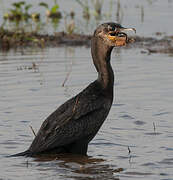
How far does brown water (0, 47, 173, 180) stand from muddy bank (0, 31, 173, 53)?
35 centimetres

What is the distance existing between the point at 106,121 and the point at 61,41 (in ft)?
18.8

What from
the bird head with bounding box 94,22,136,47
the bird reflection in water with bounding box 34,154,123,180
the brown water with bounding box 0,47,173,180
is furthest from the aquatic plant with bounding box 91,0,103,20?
the bird reflection in water with bounding box 34,154,123,180

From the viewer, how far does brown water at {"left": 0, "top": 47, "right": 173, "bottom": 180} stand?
25.0ft

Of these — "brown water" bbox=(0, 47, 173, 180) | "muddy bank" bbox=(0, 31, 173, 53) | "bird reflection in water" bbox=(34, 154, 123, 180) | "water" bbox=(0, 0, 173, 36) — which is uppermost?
"water" bbox=(0, 0, 173, 36)

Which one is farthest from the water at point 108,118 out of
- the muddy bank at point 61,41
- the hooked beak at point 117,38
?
the hooked beak at point 117,38

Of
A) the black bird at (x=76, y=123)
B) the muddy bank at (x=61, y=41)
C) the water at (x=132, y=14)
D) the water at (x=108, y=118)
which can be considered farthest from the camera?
the water at (x=132, y=14)

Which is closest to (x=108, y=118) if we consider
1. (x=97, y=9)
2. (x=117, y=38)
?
(x=117, y=38)

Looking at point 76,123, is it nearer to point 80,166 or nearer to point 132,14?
point 80,166

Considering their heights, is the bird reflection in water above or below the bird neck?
below

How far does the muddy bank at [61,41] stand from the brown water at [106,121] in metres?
0.35

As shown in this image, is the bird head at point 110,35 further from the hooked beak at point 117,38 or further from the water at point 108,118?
the water at point 108,118

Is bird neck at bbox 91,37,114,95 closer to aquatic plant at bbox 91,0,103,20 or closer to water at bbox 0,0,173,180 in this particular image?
water at bbox 0,0,173,180

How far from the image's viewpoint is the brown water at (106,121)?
7631mm

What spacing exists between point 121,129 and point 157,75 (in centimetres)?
294
